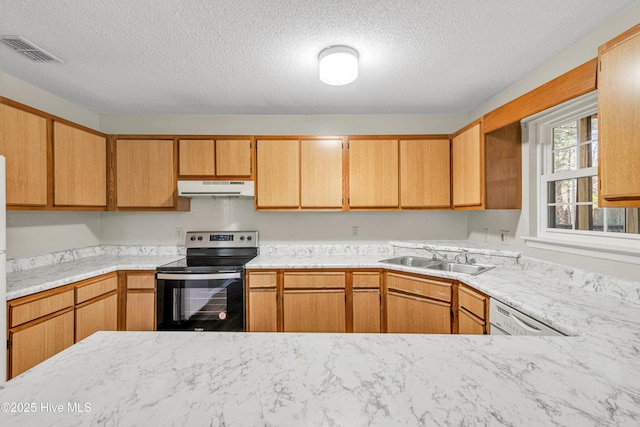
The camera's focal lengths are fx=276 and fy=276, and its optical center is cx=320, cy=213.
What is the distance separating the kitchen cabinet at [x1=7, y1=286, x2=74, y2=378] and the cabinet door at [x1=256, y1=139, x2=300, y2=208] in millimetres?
1748

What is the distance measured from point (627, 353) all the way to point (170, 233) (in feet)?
11.8

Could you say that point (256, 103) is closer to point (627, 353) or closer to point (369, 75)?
point (369, 75)

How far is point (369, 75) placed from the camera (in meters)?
2.25

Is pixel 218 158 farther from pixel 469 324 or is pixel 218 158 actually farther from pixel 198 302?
pixel 469 324

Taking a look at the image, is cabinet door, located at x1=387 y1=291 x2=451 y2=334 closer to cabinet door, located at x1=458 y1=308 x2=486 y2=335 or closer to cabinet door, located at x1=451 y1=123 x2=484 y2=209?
cabinet door, located at x1=458 y1=308 x2=486 y2=335

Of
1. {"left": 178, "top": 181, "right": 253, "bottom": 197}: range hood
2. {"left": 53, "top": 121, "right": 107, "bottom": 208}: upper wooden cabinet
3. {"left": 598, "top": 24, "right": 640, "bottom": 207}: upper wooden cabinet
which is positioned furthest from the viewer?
{"left": 178, "top": 181, "right": 253, "bottom": 197}: range hood

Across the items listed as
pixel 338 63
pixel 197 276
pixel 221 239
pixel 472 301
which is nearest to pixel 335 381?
pixel 472 301

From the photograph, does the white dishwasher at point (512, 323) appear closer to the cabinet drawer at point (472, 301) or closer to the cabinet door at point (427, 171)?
the cabinet drawer at point (472, 301)

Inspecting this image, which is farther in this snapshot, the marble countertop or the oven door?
the oven door

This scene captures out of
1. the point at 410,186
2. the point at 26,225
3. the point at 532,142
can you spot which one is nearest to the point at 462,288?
the point at 410,186

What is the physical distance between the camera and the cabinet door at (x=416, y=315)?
2.25 meters

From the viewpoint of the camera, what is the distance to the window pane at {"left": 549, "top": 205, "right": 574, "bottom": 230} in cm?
211

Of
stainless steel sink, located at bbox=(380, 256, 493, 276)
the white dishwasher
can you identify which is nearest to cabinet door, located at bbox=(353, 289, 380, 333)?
stainless steel sink, located at bbox=(380, 256, 493, 276)

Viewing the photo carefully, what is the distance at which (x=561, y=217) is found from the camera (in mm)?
2186
